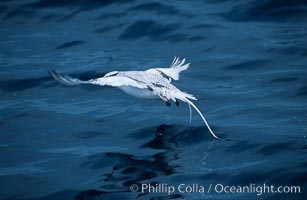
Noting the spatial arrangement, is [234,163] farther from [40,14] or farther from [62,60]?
[40,14]

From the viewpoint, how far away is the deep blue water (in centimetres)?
857

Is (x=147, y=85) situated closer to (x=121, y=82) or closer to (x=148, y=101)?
(x=121, y=82)

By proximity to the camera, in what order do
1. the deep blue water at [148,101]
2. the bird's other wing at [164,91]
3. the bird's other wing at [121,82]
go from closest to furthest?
the deep blue water at [148,101] < the bird's other wing at [121,82] < the bird's other wing at [164,91]

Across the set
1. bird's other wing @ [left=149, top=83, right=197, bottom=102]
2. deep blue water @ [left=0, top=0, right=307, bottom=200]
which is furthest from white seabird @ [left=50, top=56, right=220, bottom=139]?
deep blue water @ [left=0, top=0, right=307, bottom=200]

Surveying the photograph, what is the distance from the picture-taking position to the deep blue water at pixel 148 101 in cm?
857

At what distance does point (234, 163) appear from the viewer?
871 centimetres

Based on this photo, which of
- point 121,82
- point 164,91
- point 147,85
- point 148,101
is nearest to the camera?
point 121,82

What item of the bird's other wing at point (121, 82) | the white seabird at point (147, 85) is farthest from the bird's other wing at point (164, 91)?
the bird's other wing at point (121, 82)

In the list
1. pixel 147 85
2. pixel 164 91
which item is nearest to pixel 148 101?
pixel 164 91

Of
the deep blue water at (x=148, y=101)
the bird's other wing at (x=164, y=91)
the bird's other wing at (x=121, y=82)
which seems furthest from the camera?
the bird's other wing at (x=164, y=91)

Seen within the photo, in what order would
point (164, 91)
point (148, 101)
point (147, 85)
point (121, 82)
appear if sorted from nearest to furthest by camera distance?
1. point (121, 82)
2. point (147, 85)
3. point (164, 91)
4. point (148, 101)

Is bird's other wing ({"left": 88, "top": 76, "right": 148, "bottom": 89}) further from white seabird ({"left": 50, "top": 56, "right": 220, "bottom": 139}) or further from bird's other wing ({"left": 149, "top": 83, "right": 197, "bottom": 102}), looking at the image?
bird's other wing ({"left": 149, "top": 83, "right": 197, "bottom": 102})

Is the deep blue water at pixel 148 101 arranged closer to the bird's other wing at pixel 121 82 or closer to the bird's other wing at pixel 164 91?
the bird's other wing at pixel 164 91

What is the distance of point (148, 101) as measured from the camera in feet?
38.1
